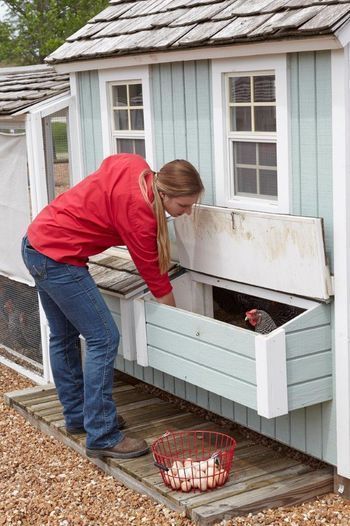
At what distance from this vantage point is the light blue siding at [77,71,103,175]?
6.44 metres

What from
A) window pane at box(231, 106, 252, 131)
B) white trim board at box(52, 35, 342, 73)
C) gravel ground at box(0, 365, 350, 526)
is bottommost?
gravel ground at box(0, 365, 350, 526)

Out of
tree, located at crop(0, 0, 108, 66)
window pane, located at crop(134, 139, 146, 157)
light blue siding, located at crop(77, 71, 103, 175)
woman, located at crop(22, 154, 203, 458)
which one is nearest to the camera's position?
woman, located at crop(22, 154, 203, 458)

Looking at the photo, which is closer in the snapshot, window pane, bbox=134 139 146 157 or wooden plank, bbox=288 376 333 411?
wooden plank, bbox=288 376 333 411

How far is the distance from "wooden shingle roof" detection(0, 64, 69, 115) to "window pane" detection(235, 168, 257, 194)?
75.3 inches

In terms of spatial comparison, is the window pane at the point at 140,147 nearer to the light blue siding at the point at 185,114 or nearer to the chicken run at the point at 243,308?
the light blue siding at the point at 185,114

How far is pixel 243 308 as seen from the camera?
6.01m

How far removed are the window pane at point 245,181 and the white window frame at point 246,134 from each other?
0.04m

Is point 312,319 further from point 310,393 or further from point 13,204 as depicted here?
point 13,204

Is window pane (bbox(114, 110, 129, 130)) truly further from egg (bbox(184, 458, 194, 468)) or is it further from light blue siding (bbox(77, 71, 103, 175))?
egg (bbox(184, 458, 194, 468))

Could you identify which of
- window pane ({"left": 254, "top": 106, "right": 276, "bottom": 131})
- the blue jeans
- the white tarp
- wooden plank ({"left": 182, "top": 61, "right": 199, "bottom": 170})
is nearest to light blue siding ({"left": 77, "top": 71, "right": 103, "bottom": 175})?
the white tarp

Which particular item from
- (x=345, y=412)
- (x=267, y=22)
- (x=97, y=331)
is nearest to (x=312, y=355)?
(x=345, y=412)

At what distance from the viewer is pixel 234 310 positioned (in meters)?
6.05

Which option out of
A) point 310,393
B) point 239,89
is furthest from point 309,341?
point 239,89

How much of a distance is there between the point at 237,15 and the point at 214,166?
896 millimetres
